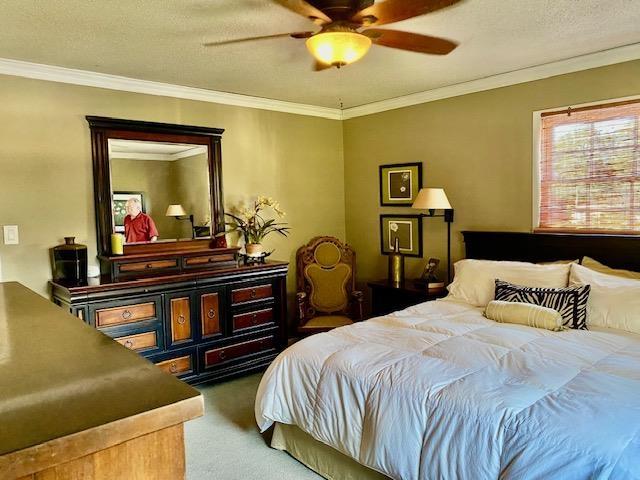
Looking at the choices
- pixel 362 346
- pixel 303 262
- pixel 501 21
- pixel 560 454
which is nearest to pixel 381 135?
pixel 303 262

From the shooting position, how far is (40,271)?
3.56 metres

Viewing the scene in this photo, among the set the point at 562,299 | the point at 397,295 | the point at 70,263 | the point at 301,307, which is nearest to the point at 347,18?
the point at 562,299

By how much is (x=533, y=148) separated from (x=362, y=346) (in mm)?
2354

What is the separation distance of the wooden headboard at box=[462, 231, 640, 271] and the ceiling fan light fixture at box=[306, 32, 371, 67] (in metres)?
2.35

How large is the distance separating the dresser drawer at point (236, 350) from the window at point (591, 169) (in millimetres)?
2476

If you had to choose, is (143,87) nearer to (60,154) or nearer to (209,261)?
(60,154)

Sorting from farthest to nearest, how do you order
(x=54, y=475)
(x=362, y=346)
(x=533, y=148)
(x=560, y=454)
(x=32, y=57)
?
(x=533, y=148) → (x=32, y=57) → (x=362, y=346) → (x=560, y=454) → (x=54, y=475)

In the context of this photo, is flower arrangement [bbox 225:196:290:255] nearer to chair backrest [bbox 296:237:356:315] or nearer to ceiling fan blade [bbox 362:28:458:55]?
chair backrest [bbox 296:237:356:315]

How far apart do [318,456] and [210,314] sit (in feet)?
5.47

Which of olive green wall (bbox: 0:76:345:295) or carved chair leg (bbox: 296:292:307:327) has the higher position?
olive green wall (bbox: 0:76:345:295)

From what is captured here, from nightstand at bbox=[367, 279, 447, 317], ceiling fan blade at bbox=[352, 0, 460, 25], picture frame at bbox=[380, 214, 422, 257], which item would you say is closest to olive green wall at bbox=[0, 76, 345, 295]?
picture frame at bbox=[380, 214, 422, 257]

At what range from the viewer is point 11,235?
135 inches

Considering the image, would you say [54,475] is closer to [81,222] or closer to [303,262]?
[81,222]

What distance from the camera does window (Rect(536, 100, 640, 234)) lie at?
11.4 ft
